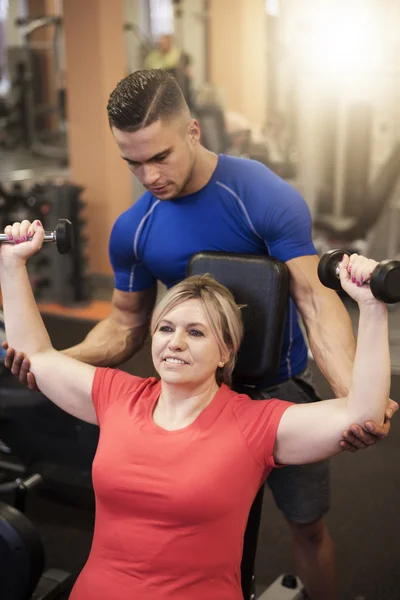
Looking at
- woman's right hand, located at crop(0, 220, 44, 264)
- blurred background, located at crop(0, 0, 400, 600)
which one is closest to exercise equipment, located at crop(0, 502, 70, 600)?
woman's right hand, located at crop(0, 220, 44, 264)

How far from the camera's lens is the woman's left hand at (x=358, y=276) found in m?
1.15

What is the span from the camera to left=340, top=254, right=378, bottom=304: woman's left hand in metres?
1.15

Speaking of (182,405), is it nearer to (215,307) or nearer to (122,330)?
(215,307)

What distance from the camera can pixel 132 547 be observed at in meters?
1.30

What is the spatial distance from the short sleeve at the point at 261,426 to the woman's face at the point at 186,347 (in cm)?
11

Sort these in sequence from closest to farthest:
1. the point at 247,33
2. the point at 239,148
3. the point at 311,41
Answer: the point at 311,41, the point at 239,148, the point at 247,33

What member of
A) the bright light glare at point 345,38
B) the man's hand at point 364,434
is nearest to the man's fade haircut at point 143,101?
the man's hand at point 364,434

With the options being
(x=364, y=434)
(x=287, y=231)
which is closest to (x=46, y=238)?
(x=287, y=231)

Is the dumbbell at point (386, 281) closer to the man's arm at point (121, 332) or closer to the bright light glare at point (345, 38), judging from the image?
the man's arm at point (121, 332)

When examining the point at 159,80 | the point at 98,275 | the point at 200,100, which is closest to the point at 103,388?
the point at 159,80

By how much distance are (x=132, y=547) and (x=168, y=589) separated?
95 millimetres

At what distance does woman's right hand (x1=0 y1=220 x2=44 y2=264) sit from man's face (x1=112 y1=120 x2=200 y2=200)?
233 mm

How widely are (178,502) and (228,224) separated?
59 centimetres

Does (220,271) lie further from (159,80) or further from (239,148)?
(239,148)
